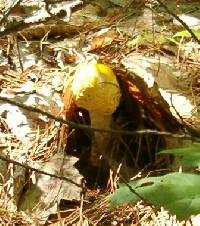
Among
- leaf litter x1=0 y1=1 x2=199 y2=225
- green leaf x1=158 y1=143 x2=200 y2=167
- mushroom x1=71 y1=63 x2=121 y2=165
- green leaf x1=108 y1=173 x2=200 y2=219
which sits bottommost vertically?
leaf litter x1=0 y1=1 x2=199 y2=225

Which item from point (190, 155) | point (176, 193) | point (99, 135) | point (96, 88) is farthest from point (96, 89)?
point (176, 193)

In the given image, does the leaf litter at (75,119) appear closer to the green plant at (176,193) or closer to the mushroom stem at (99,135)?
the mushroom stem at (99,135)

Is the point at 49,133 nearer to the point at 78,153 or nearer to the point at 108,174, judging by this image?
the point at 78,153

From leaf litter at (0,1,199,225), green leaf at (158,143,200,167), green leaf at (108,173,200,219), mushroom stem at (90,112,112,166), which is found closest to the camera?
green leaf at (108,173,200,219)

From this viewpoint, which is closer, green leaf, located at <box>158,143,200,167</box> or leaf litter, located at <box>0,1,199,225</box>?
green leaf, located at <box>158,143,200,167</box>

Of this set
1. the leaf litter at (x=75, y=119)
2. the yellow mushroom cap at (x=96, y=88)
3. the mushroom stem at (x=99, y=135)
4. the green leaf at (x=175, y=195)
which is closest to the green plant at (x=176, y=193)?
the green leaf at (x=175, y=195)

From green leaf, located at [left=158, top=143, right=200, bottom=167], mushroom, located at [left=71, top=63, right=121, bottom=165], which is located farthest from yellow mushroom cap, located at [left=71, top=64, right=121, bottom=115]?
green leaf, located at [left=158, top=143, right=200, bottom=167]

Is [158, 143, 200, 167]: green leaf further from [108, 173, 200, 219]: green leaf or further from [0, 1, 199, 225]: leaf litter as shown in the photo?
[0, 1, 199, 225]: leaf litter
